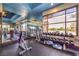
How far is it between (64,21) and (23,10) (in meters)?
0.66

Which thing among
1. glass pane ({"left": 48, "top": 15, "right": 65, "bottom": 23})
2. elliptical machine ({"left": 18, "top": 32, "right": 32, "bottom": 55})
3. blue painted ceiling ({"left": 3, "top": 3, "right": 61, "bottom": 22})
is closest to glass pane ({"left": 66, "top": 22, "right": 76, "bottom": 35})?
glass pane ({"left": 48, "top": 15, "right": 65, "bottom": 23})

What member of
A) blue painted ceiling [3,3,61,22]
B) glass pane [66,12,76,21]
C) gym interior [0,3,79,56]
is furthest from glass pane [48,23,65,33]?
blue painted ceiling [3,3,61,22]

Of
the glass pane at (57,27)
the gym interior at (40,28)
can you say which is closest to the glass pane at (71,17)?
the gym interior at (40,28)

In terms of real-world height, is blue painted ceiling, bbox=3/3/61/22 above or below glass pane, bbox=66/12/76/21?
above

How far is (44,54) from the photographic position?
2152 millimetres

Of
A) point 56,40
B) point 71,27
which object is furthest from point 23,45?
point 71,27

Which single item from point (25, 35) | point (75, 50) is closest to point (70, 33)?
point (75, 50)

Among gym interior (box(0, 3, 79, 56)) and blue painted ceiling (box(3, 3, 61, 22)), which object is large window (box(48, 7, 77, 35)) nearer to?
gym interior (box(0, 3, 79, 56))

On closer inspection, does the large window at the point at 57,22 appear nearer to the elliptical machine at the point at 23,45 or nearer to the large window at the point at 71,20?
the large window at the point at 71,20

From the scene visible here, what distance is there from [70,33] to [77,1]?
Answer: 501 millimetres

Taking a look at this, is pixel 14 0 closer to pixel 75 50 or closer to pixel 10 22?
pixel 10 22

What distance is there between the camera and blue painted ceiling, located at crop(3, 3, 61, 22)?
212cm

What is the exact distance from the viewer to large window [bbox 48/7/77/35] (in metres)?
2.08

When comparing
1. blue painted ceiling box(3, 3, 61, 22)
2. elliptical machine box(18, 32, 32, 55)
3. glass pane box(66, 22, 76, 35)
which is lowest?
elliptical machine box(18, 32, 32, 55)
